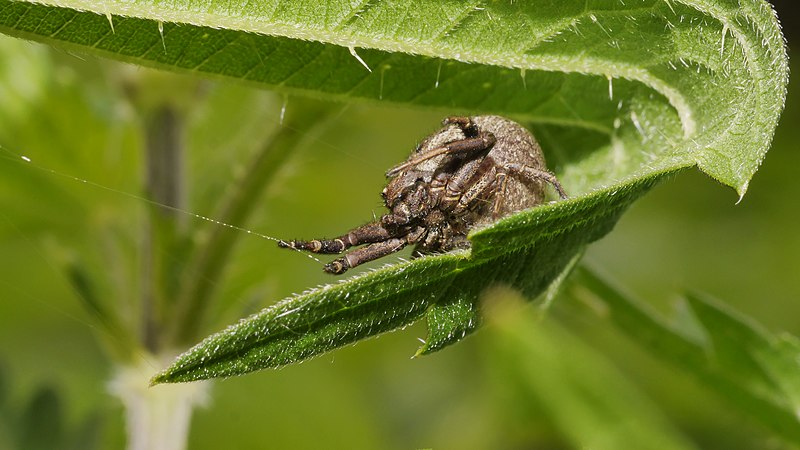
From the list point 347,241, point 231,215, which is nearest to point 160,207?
point 231,215

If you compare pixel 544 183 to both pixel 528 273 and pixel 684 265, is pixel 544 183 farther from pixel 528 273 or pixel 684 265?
pixel 684 265

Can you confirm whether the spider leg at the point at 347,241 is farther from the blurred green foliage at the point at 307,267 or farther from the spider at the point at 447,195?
the blurred green foliage at the point at 307,267

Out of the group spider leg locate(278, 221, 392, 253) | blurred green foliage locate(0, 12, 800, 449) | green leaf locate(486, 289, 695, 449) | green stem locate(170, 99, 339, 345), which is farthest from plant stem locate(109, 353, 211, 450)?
spider leg locate(278, 221, 392, 253)

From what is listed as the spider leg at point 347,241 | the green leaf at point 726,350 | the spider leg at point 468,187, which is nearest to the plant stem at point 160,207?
the spider leg at point 347,241

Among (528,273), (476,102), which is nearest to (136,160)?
(476,102)

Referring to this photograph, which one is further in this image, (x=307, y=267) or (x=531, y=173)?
(x=307, y=267)

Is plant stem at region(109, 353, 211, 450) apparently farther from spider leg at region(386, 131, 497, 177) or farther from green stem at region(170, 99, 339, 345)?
spider leg at region(386, 131, 497, 177)

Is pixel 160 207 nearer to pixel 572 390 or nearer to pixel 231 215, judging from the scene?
pixel 231 215
